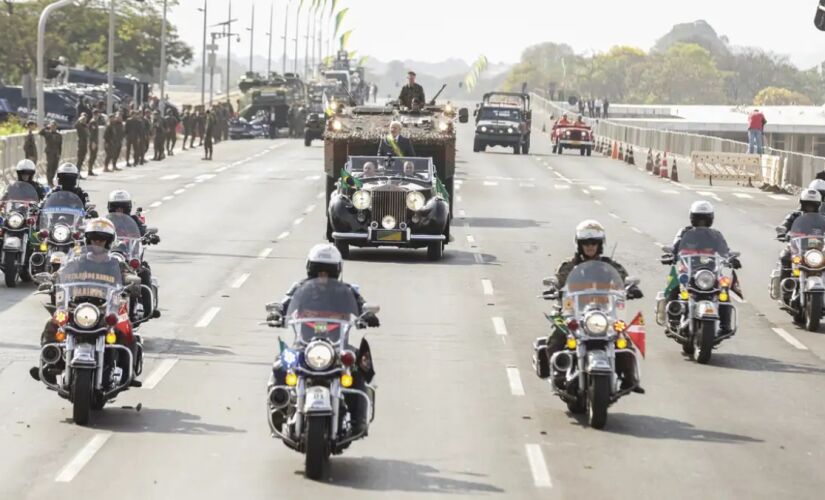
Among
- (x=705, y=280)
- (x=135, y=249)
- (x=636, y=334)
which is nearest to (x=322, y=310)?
(x=636, y=334)

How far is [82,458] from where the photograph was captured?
1342 cm

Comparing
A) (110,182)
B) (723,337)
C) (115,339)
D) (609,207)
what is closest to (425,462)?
(115,339)

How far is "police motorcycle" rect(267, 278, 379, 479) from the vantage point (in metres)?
12.5

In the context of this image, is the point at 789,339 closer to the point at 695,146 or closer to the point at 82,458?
the point at 82,458

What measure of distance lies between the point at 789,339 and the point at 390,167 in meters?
10.6

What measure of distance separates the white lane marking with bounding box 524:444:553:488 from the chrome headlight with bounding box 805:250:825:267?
29.6 feet

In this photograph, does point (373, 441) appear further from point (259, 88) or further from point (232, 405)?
point (259, 88)

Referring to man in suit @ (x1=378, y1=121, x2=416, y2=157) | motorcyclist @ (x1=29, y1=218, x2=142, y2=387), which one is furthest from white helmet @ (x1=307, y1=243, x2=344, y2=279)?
man in suit @ (x1=378, y1=121, x2=416, y2=157)

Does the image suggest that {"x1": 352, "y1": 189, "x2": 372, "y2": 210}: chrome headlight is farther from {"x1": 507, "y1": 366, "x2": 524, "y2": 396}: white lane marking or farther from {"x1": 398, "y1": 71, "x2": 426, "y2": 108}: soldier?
{"x1": 507, "y1": 366, "x2": 524, "y2": 396}: white lane marking

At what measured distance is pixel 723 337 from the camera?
19.5 metres

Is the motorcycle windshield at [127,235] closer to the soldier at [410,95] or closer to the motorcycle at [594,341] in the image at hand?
the motorcycle at [594,341]

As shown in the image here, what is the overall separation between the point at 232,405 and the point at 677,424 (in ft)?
12.1

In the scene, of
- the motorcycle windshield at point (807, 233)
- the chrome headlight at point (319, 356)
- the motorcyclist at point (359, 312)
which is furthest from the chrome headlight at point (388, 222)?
the chrome headlight at point (319, 356)

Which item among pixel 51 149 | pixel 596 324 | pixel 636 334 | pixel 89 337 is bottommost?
pixel 51 149
